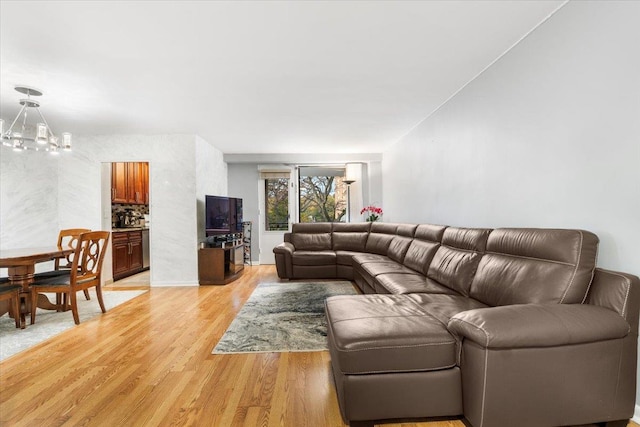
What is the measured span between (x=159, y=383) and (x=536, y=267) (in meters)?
2.48

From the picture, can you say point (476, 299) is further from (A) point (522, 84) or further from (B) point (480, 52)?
(B) point (480, 52)

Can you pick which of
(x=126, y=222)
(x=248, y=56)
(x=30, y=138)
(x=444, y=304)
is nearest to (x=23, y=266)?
(x=30, y=138)

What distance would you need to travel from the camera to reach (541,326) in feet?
4.43

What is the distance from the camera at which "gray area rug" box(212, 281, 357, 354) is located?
2529 millimetres

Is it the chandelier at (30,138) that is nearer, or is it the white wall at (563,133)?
the white wall at (563,133)

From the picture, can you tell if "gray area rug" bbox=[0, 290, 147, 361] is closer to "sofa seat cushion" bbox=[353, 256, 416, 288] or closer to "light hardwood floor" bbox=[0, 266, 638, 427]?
"light hardwood floor" bbox=[0, 266, 638, 427]

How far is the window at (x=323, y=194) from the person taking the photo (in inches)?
289

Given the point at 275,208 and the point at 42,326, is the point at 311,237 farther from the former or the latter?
the point at 42,326

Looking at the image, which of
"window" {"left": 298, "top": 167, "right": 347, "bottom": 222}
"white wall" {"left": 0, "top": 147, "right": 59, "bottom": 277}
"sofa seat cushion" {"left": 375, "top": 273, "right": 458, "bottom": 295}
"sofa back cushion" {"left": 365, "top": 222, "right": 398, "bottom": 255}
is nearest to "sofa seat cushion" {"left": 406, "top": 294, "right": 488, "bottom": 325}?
"sofa seat cushion" {"left": 375, "top": 273, "right": 458, "bottom": 295}

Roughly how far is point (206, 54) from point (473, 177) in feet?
8.64

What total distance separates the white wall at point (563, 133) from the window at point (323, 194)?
Result: 4.33m

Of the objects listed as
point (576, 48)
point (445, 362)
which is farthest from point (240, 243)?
point (576, 48)

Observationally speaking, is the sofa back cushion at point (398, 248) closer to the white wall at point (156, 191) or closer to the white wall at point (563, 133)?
the white wall at point (563, 133)

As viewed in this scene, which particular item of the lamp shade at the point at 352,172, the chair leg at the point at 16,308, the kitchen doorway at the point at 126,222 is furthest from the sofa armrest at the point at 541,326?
the lamp shade at the point at 352,172
